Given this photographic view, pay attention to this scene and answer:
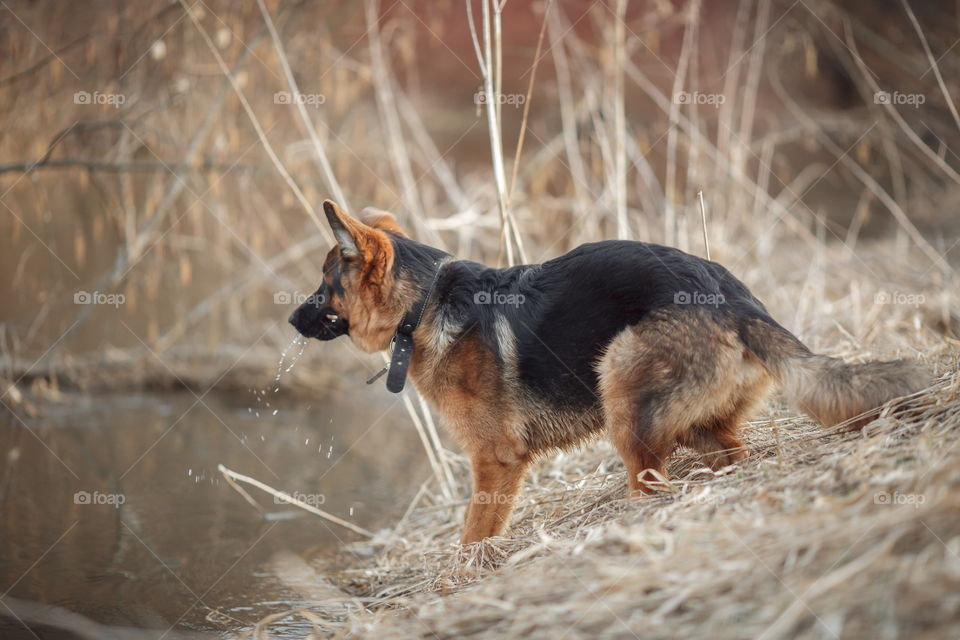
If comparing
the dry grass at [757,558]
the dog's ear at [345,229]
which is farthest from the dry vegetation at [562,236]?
the dog's ear at [345,229]

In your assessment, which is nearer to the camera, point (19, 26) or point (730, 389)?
point (730, 389)

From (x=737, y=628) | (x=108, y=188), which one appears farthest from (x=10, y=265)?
(x=737, y=628)

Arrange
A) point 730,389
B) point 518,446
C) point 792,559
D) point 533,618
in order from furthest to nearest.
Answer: point 518,446 < point 730,389 < point 533,618 < point 792,559

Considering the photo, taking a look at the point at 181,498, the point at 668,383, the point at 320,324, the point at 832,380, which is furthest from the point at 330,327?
the point at 832,380

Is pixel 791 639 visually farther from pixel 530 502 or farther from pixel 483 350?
pixel 530 502

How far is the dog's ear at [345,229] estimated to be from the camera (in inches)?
146

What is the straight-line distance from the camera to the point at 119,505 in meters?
5.27

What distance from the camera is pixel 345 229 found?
3.85 metres

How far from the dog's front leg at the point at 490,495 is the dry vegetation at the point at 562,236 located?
155 millimetres

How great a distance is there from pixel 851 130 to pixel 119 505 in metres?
8.35

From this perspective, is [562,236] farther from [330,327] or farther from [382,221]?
[330,327]

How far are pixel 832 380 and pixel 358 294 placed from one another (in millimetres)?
2112

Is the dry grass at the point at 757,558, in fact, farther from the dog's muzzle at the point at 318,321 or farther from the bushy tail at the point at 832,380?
the dog's muzzle at the point at 318,321

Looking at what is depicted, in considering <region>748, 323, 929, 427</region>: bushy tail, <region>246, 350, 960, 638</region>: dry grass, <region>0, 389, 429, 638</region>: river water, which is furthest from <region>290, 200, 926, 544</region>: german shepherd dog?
<region>0, 389, 429, 638</region>: river water
